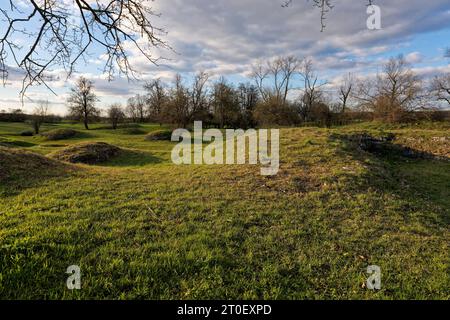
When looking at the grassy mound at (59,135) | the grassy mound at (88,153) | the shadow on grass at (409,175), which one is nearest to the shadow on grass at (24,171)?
the grassy mound at (88,153)

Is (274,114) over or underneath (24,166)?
over

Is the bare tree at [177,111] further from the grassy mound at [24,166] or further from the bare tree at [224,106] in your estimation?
the grassy mound at [24,166]

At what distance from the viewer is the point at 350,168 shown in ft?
30.3

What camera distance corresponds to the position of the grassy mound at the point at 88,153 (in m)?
15.4

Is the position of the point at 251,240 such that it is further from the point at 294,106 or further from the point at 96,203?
the point at 294,106

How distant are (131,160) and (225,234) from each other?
13332 millimetres

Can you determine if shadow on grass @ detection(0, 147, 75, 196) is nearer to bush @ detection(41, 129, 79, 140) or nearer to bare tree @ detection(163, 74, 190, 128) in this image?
bush @ detection(41, 129, 79, 140)

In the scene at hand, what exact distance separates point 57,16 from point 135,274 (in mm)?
4475

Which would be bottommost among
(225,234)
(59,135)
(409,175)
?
(225,234)

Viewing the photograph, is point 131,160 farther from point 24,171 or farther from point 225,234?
point 225,234

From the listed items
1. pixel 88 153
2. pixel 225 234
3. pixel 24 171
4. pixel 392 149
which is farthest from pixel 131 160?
pixel 392 149

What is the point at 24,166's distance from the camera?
9234 mm

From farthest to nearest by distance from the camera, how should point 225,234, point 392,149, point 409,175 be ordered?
point 392,149
point 409,175
point 225,234

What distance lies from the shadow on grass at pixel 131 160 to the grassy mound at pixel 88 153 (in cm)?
51
